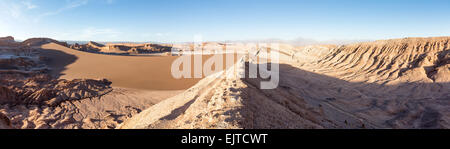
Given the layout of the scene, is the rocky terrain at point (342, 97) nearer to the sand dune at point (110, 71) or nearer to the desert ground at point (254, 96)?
the desert ground at point (254, 96)

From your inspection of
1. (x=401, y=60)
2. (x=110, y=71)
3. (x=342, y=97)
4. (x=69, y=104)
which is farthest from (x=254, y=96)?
(x=110, y=71)

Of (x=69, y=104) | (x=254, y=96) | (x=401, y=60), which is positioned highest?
(x=401, y=60)

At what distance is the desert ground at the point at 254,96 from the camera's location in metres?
3.33

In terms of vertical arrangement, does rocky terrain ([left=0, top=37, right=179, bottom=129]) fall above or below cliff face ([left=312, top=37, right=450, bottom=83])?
below

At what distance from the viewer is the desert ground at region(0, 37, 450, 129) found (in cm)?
333

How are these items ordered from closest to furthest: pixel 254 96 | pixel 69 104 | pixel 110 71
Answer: pixel 254 96
pixel 69 104
pixel 110 71

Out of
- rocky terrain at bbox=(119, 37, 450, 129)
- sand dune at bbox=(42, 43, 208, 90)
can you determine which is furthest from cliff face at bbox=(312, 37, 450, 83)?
sand dune at bbox=(42, 43, 208, 90)

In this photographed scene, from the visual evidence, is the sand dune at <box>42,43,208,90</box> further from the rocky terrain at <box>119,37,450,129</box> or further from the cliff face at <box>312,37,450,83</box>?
the cliff face at <box>312,37,450,83</box>

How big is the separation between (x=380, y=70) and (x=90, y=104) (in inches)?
651

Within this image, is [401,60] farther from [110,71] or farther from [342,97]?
[110,71]

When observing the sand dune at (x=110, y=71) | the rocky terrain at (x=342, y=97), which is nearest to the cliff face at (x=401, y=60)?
the rocky terrain at (x=342, y=97)

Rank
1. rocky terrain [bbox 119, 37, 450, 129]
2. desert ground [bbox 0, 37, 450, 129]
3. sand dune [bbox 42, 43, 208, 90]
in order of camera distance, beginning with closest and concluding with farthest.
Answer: rocky terrain [bbox 119, 37, 450, 129] < desert ground [bbox 0, 37, 450, 129] < sand dune [bbox 42, 43, 208, 90]

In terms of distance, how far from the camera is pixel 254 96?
3883 mm
